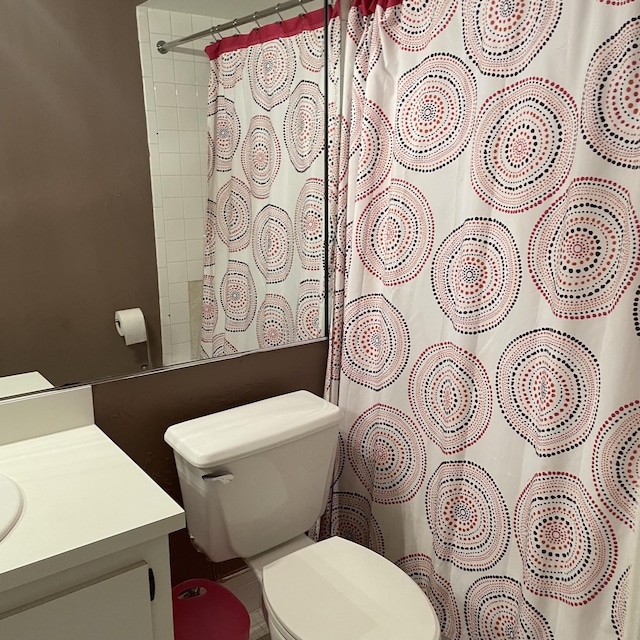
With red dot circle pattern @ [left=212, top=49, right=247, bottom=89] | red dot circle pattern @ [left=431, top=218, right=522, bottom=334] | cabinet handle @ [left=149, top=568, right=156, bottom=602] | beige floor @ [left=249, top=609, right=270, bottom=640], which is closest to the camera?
cabinet handle @ [left=149, top=568, right=156, bottom=602]

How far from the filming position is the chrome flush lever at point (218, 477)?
1.31 metres

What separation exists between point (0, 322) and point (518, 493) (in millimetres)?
1295

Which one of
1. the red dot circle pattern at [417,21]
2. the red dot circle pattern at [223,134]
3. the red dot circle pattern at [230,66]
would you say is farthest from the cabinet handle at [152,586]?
the red dot circle pattern at [417,21]

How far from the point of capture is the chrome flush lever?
4.31 ft

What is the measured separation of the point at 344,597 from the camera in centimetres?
129

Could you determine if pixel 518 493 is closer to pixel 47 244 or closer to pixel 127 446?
pixel 127 446

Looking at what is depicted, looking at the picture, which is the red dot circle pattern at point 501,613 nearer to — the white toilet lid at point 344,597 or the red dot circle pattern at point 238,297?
the white toilet lid at point 344,597

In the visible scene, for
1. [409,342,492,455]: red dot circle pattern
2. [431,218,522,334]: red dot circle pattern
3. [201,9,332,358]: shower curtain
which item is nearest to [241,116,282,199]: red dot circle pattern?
[201,9,332,358]: shower curtain

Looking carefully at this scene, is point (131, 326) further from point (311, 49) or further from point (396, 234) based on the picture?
point (311, 49)

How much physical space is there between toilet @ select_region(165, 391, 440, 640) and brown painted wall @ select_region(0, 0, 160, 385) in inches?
13.5

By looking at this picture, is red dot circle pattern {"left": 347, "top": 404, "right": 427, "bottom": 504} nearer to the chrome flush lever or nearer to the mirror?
the mirror

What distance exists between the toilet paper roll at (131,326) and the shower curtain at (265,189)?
188 mm

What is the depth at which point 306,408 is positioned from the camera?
154cm

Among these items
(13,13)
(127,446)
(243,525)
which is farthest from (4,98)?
(243,525)
